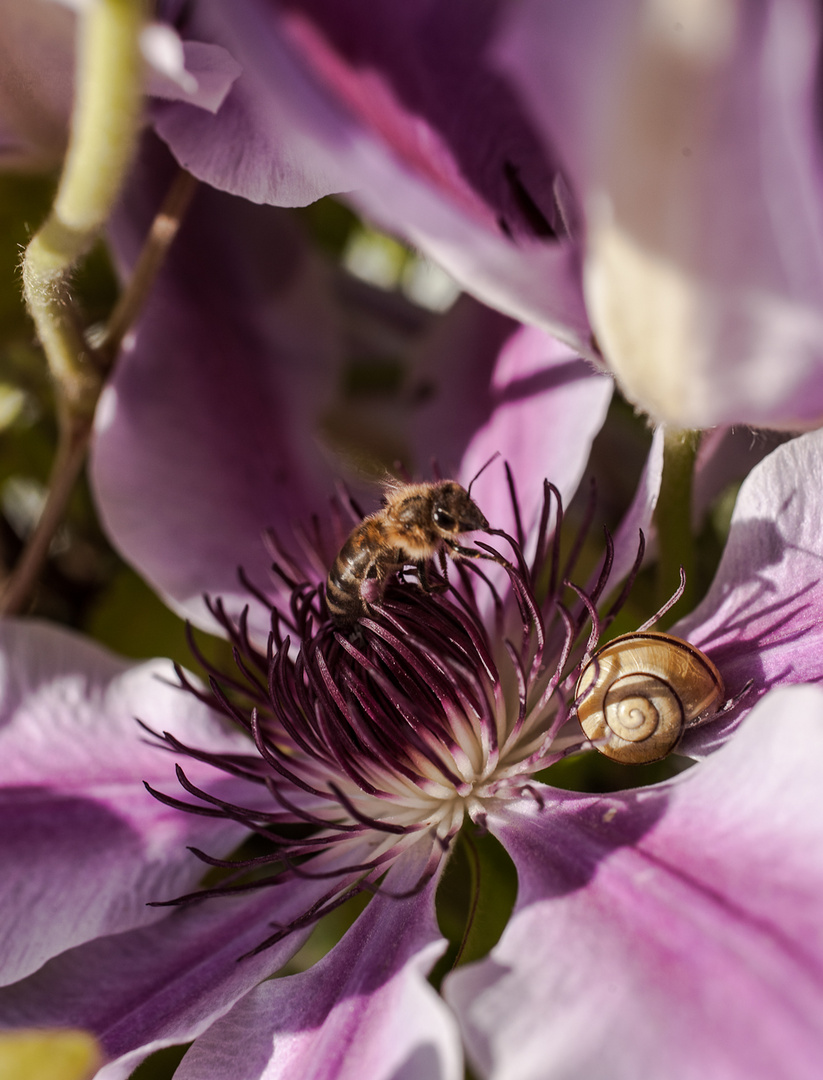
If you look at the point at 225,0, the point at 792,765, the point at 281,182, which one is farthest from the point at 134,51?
the point at 792,765

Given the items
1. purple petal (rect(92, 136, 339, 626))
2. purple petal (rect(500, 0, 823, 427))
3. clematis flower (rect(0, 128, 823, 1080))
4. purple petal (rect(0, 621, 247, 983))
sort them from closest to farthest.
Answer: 1. purple petal (rect(500, 0, 823, 427))
2. clematis flower (rect(0, 128, 823, 1080))
3. purple petal (rect(0, 621, 247, 983))
4. purple petal (rect(92, 136, 339, 626))

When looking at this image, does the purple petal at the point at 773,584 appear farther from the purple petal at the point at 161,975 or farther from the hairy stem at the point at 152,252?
the hairy stem at the point at 152,252

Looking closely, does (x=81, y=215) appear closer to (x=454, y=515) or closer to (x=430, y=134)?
(x=430, y=134)

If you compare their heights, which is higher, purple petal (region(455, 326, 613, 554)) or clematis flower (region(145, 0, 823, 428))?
clematis flower (region(145, 0, 823, 428))

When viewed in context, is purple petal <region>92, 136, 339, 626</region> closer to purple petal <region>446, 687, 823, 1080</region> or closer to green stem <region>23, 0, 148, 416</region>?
green stem <region>23, 0, 148, 416</region>

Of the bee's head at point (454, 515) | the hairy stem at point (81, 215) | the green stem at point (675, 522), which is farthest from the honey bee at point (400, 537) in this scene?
the hairy stem at point (81, 215)

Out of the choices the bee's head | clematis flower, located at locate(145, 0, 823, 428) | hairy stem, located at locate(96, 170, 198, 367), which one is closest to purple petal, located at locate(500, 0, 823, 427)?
clematis flower, located at locate(145, 0, 823, 428)
